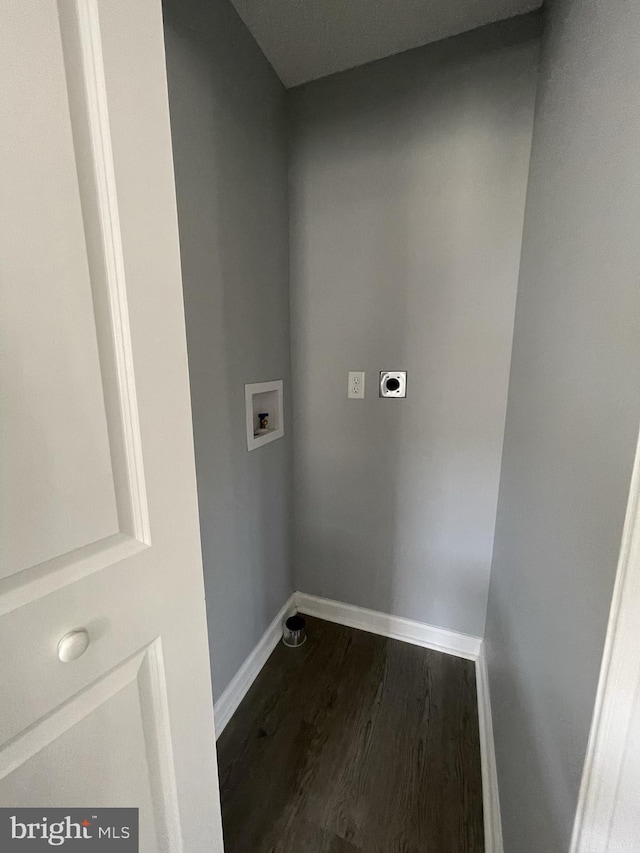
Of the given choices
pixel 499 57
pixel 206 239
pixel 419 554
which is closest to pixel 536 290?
pixel 499 57

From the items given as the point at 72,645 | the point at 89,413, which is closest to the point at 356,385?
the point at 89,413

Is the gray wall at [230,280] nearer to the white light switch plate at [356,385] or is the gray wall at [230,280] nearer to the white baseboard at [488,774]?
the white light switch plate at [356,385]

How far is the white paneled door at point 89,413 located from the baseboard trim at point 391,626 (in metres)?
1.27

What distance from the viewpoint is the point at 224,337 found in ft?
3.94

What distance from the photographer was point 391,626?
174 cm

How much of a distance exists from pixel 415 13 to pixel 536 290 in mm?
1066

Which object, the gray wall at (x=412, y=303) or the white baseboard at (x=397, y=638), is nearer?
the white baseboard at (x=397, y=638)

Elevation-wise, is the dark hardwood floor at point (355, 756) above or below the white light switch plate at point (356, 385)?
below

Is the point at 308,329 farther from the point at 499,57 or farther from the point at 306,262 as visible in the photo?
the point at 499,57

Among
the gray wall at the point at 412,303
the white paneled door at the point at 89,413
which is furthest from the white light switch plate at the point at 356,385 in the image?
the white paneled door at the point at 89,413

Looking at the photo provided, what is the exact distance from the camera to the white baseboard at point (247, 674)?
1.30m

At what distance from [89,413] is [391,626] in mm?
1758

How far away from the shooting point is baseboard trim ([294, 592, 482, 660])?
1626mm

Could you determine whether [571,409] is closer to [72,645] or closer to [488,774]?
[72,645]
